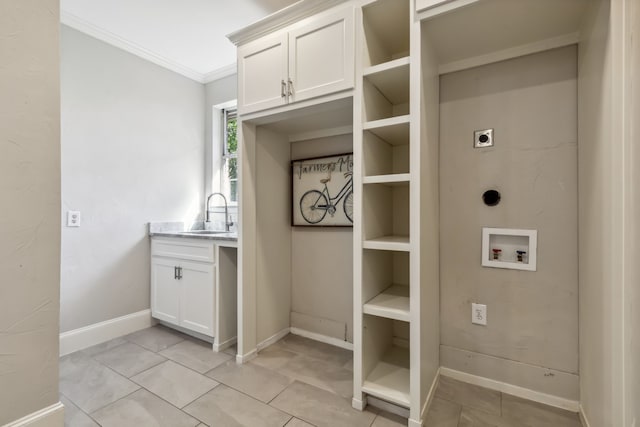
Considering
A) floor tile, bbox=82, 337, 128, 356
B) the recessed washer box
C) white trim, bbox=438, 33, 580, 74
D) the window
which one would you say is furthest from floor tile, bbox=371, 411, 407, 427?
the window

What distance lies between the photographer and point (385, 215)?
76.0 inches

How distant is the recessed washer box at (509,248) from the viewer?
1.64m

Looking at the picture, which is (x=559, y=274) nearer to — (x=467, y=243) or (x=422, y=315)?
(x=467, y=243)

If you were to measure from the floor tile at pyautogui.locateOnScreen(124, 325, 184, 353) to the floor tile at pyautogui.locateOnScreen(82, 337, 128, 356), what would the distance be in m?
0.06

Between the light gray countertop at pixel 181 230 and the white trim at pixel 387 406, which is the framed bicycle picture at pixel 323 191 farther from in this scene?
the white trim at pixel 387 406

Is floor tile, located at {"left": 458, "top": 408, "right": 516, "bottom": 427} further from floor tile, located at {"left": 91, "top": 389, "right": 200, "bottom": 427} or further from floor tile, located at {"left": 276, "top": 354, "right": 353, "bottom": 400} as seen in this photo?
floor tile, located at {"left": 91, "top": 389, "right": 200, "bottom": 427}

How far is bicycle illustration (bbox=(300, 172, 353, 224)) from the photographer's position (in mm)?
2260

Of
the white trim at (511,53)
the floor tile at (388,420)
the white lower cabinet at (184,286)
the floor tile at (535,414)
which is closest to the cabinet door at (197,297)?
the white lower cabinet at (184,286)

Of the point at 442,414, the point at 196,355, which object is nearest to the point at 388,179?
the point at 442,414

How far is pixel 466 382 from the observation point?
1.80 meters

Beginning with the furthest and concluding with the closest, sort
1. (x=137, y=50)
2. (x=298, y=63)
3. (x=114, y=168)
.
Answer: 1. (x=137, y=50)
2. (x=114, y=168)
3. (x=298, y=63)

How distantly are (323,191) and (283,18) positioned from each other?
1214mm

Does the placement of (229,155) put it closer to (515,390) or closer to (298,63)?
(298,63)

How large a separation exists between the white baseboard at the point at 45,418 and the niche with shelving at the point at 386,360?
1.55m
